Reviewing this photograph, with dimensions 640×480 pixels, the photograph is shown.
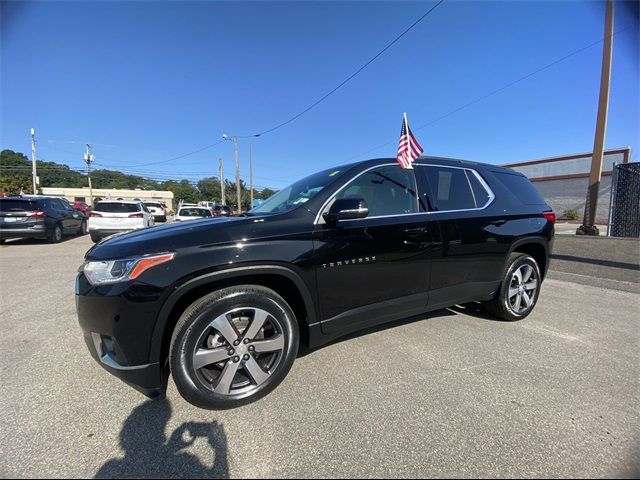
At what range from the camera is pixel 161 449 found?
1912 millimetres

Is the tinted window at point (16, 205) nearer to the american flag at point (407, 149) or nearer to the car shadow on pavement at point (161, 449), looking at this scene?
the car shadow on pavement at point (161, 449)

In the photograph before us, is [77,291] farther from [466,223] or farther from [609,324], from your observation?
[609,324]

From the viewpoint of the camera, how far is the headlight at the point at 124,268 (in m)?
2.07

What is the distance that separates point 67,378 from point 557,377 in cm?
401

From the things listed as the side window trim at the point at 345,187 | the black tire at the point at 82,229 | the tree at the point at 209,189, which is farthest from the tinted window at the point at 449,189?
the tree at the point at 209,189

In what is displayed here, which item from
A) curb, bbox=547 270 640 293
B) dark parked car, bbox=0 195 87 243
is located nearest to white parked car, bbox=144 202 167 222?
dark parked car, bbox=0 195 87 243

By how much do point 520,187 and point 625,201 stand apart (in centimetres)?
1147

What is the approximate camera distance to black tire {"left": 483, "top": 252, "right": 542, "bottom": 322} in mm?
3793

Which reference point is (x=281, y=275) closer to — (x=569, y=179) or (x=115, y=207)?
(x=115, y=207)

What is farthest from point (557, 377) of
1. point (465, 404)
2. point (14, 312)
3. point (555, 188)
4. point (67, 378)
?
point (555, 188)

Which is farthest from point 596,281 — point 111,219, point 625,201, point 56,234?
point 56,234

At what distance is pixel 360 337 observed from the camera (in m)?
3.41

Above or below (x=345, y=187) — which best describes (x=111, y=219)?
below

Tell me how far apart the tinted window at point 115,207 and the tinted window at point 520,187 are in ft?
36.6
